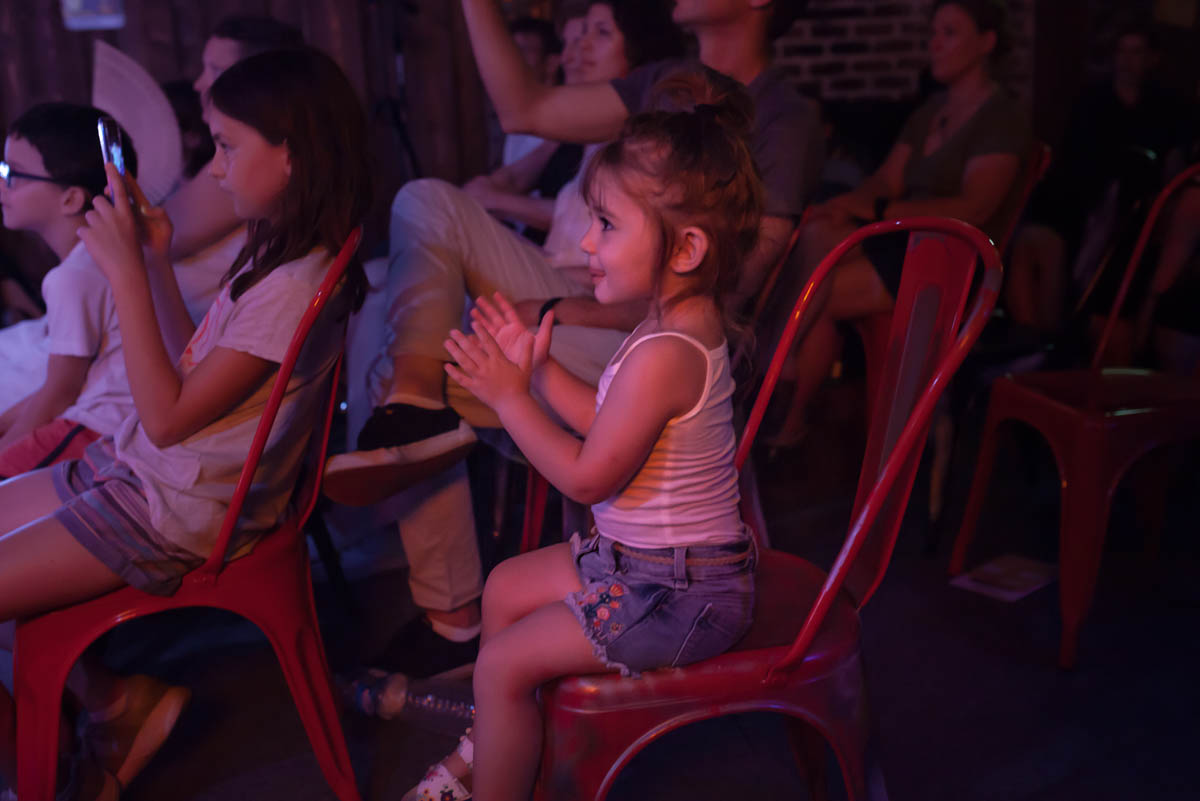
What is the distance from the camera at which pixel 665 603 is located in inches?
41.9

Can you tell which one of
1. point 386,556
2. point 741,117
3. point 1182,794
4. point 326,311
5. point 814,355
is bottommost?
point 386,556

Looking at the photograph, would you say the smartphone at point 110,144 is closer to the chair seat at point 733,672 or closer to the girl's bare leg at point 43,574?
the girl's bare leg at point 43,574

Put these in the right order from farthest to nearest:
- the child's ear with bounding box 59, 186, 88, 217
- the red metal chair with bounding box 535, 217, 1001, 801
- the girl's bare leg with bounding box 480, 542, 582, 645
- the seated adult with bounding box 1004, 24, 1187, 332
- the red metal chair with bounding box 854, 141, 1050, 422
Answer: the seated adult with bounding box 1004, 24, 1187, 332 < the red metal chair with bounding box 854, 141, 1050, 422 < the child's ear with bounding box 59, 186, 88, 217 < the girl's bare leg with bounding box 480, 542, 582, 645 < the red metal chair with bounding box 535, 217, 1001, 801

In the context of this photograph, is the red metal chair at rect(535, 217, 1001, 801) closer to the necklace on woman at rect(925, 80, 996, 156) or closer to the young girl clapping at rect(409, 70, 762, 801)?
the young girl clapping at rect(409, 70, 762, 801)

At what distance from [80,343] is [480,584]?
0.85 m

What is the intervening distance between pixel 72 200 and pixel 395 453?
829 mm

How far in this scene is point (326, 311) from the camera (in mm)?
1368

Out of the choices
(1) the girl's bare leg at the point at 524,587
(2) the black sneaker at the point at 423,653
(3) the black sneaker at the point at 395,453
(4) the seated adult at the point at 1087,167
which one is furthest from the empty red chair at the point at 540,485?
(4) the seated adult at the point at 1087,167

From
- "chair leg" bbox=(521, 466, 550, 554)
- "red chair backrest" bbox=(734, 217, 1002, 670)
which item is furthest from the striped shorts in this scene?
"red chair backrest" bbox=(734, 217, 1002, 670)

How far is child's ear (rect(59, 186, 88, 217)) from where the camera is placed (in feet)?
5.68

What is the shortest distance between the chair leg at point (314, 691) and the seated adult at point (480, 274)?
0.27 metres

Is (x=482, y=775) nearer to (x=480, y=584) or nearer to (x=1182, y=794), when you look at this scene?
(x=480, y=584)

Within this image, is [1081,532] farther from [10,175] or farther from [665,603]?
[10,175]

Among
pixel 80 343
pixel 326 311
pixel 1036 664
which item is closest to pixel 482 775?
pixel 326 311
